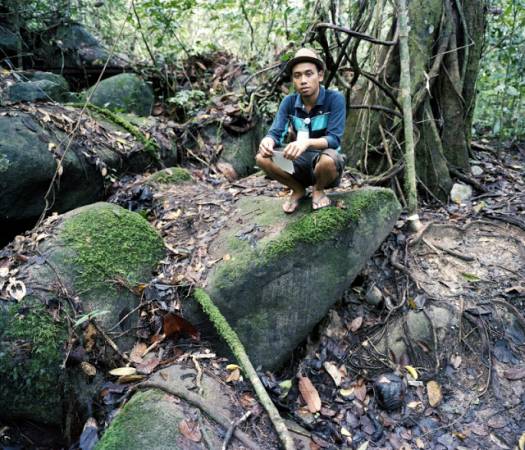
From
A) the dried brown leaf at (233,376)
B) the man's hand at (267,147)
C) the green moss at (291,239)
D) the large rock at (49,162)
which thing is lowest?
the dried brown leaf at (233,376)

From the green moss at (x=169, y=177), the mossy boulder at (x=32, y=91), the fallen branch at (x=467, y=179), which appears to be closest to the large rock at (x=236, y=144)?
the green moss at (x=169, y=177)

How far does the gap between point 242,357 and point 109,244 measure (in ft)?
5.18

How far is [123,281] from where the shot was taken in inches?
142

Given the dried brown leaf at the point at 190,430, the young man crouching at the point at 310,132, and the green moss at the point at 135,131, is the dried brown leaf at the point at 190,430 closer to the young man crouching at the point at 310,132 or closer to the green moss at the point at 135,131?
the young man crouching at the point at 310,132

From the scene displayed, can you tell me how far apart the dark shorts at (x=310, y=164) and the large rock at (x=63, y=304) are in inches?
62.7

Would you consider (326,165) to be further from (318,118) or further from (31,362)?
(31,362)

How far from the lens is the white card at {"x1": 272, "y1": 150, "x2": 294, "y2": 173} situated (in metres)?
3.46

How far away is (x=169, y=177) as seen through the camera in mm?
5367

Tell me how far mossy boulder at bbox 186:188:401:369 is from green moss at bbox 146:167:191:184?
171 centimetres

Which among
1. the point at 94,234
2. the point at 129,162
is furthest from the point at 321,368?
the point at 129,162

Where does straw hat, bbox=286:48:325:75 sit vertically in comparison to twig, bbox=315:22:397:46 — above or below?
below

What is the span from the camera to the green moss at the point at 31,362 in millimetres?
3012

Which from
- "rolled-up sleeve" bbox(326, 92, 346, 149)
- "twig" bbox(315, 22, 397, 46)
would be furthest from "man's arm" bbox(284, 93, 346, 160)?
"twig" bbox(315, 22, 397, 46)

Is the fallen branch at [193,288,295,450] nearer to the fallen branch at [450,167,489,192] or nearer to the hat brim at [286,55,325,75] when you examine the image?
the hat brim at [286,55,325,75]
